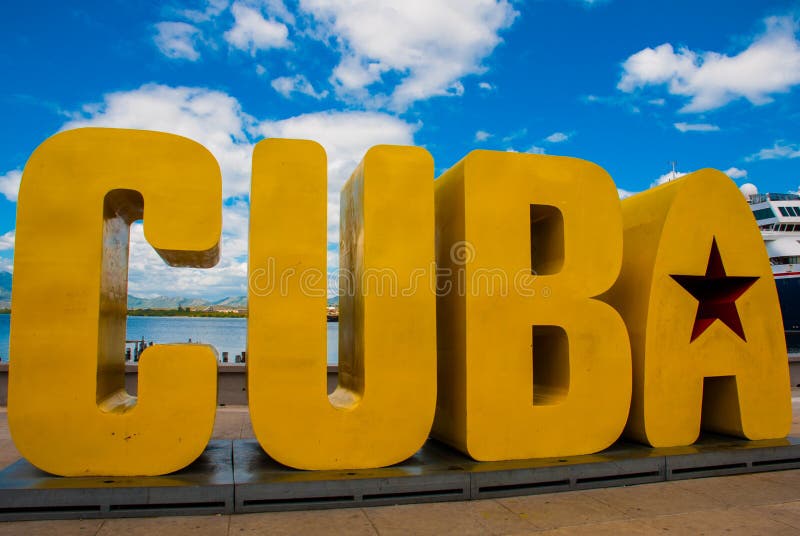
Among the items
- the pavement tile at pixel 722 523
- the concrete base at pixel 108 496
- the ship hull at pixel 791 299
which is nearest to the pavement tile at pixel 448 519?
the pavement tile at pixel 722 523

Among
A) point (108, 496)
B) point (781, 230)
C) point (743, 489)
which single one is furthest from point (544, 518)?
point (781, 230)

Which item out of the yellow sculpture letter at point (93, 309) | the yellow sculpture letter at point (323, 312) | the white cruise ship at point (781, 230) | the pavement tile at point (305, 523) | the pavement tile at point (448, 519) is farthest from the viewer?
the white cruise ship at point (781, 230)

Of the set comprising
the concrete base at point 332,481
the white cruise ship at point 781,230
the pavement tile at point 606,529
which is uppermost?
the white cruise ship at point 781,230

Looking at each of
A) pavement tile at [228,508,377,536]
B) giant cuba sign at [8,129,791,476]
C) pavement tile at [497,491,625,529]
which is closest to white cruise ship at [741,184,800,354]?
giant cuba sign at [8,129,791,476]

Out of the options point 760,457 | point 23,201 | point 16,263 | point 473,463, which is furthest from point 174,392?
point 760,457

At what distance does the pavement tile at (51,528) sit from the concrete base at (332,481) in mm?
85

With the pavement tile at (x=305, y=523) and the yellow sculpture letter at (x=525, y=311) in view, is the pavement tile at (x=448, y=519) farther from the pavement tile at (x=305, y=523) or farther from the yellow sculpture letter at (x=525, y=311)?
the yellow sculpture letter at (x=525, y=311)

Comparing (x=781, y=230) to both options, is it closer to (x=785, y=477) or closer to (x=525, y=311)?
(x=785, y=477)

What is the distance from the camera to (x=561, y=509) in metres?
5.64

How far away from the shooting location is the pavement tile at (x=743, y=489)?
5977mm

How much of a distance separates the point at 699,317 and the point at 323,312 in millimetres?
4868

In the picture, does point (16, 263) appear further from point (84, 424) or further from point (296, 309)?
point (296, 309)

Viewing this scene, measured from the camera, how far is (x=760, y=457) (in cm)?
705

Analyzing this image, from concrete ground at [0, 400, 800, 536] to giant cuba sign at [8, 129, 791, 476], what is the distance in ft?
2.25
